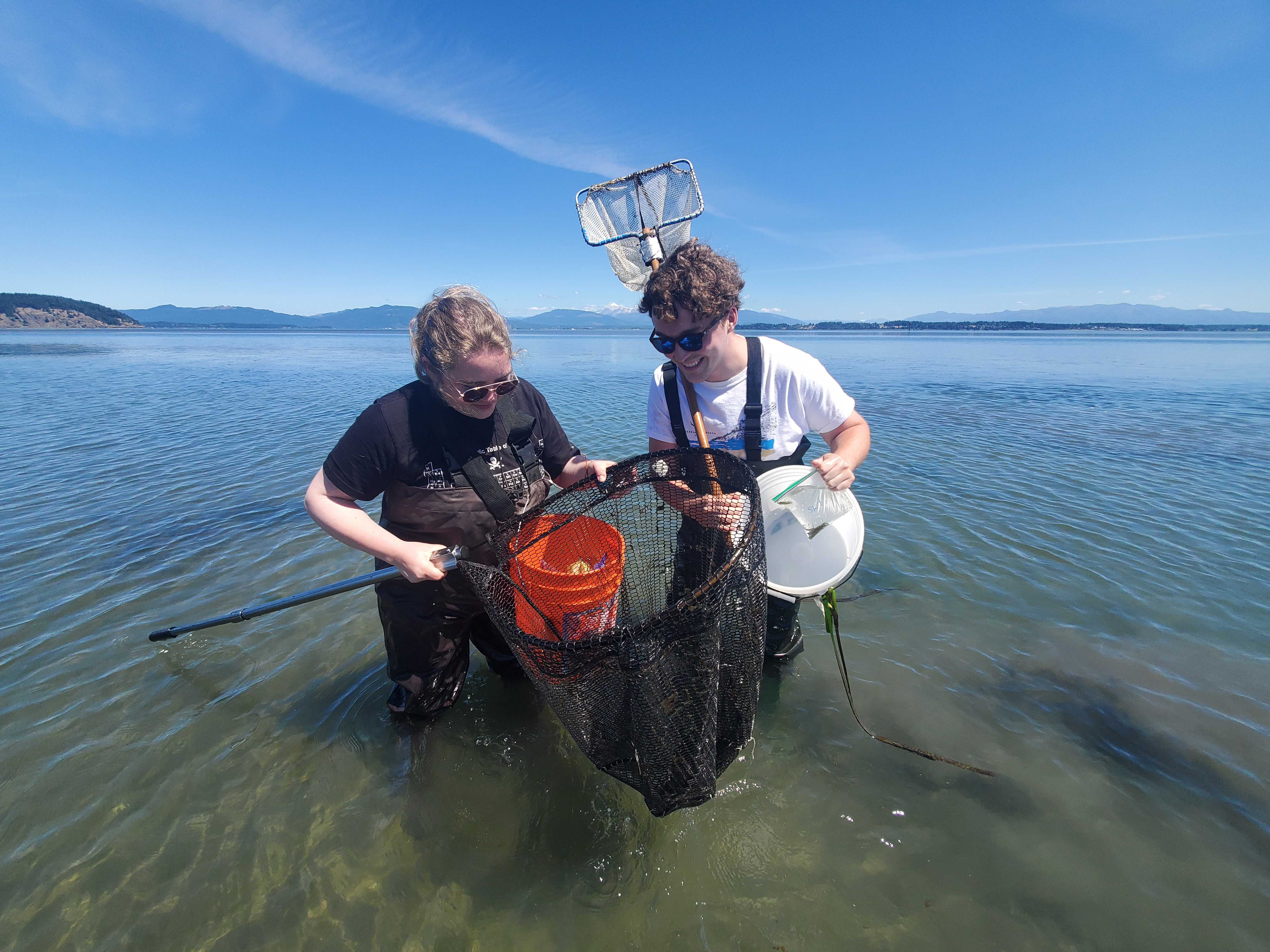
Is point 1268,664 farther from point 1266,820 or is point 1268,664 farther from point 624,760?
point 624,760

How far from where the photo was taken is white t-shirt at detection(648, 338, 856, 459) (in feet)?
8.55

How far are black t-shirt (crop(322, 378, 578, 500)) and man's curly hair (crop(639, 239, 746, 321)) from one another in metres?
0.85

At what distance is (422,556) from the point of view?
2172 mm

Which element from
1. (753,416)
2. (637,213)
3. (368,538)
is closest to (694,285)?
(753,416)

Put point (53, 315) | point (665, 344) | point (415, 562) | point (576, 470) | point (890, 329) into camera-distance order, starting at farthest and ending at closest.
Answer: point (890, 329), point (53, 315), point (576, 470), point (665, 344), point (415, 562)

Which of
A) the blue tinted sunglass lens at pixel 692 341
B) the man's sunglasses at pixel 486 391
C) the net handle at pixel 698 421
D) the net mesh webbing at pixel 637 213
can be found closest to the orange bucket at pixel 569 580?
the net handle at pixel 698 421

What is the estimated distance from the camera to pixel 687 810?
2662 mm

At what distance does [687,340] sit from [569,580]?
1230 mm

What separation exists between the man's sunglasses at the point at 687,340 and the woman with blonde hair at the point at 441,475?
0.65 m

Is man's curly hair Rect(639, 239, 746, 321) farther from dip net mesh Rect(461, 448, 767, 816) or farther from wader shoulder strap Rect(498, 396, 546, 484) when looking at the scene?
wader shoulder strap Rect(498, 396, 546, 484)

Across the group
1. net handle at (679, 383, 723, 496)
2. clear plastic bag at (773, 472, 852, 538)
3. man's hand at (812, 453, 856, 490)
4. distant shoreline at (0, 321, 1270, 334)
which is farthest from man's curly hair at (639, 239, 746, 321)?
distant shoreline at (0, 321, 1270, 334)

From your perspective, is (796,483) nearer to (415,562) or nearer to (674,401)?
(674,401)

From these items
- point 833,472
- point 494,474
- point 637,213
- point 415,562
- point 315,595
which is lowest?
point 315,595

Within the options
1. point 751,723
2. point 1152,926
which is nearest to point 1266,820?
point 1152,926
